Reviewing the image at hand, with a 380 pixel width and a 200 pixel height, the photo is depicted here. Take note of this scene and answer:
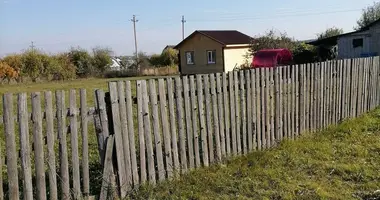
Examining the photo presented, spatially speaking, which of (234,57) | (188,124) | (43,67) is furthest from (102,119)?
(43,67)

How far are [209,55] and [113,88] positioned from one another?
3395 cm

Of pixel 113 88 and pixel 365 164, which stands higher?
pixel 113 88

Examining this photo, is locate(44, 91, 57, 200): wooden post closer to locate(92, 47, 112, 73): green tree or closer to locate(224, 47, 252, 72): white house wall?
locate(224, 47, 252, 72): white house wall

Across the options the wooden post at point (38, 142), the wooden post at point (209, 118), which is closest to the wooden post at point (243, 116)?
the wooden post at point (209, 118)

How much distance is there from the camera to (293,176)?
5.09 metres

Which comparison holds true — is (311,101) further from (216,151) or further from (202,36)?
(202,36)

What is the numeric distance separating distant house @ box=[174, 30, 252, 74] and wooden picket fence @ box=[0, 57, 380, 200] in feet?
94.5

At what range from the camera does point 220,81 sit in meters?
5.74

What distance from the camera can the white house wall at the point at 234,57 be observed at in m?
37.0

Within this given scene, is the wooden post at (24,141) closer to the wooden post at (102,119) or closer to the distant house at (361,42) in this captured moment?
the wooden post at (102,119)

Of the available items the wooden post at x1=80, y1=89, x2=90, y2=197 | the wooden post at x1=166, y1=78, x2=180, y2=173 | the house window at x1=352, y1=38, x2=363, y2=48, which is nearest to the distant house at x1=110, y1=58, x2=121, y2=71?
the house window at x1=352, y1=38, x2=363, y2=48

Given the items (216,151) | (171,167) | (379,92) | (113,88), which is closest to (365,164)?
(216,151)

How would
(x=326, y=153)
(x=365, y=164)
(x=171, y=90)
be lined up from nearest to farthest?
(x=171, y=90)
(x=365, y=164)
(x=326, y=153)

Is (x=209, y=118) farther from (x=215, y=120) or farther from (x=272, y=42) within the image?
(x=272, y=42)
